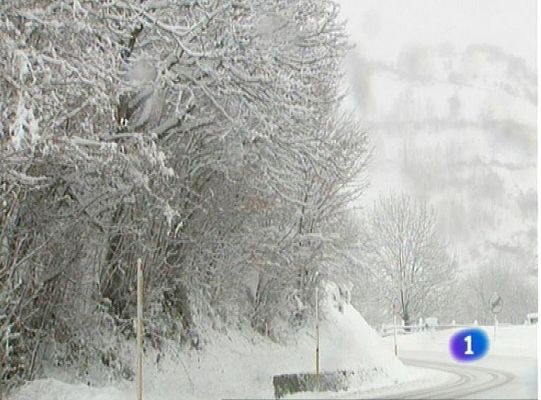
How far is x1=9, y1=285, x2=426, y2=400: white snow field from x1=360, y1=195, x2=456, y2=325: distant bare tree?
25.0 meters

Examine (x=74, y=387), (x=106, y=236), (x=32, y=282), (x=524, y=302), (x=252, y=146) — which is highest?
(x=524, y=302)

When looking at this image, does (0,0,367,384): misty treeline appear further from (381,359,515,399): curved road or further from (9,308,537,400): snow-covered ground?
(381,359,515,399): curved road

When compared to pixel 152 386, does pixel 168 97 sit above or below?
above

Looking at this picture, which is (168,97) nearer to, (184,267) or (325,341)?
(184,267)

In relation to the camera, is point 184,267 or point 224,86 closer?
point 224,86

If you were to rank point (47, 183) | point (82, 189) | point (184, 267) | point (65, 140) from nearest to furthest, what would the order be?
point (65, 140), point (47, 183), point (82, 189), point (184, 267)

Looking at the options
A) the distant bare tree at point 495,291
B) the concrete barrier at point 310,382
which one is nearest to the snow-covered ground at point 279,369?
the concrete barrier at point 310,382

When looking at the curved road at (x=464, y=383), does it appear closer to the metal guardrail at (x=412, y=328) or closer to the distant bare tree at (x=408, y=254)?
the metal guardrail at (x=412, y=328)

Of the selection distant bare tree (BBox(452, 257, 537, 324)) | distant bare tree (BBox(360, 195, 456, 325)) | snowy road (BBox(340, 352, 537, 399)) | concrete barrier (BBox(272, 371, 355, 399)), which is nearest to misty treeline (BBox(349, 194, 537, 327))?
distant bare tree (BBox(360, 195, 456, 325))

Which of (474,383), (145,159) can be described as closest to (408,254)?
(474,383)

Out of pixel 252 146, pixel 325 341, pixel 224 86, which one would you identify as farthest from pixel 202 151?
pixel 325 341

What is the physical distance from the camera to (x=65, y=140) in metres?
11.0

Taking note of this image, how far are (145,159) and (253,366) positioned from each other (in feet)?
21.0

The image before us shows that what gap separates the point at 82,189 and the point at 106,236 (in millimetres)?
1404
